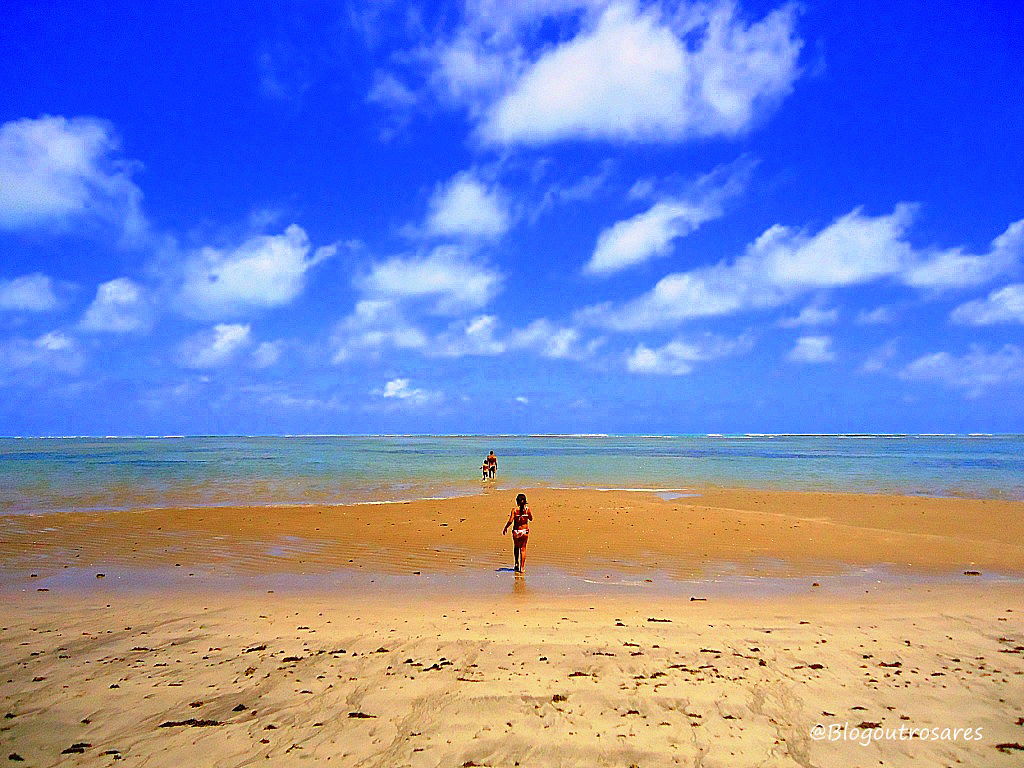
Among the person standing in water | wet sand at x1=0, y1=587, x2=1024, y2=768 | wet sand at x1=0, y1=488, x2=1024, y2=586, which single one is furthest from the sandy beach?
the person standing in water

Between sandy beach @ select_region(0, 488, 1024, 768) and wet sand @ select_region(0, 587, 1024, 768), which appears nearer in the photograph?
wet sand @ select_region(0, 587, 1024, 768)

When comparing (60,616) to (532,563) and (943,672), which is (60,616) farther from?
(943,672)

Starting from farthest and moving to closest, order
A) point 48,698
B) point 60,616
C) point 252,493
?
1. point 252,493
2. point 60,616
3. point 48,698

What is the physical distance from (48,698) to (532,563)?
9365 millimetres

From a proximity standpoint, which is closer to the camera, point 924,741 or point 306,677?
point 924,741

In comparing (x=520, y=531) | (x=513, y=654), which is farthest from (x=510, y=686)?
(x=520, y=531)

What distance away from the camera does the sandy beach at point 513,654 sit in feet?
17.6

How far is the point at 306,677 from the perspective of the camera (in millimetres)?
6746

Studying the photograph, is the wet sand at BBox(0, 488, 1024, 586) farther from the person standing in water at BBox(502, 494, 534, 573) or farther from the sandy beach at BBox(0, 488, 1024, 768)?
the person standing in water at BBox(502, 494, 534, 573)

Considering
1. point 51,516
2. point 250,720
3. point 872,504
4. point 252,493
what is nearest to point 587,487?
point 872,504

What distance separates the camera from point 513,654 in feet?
24.4

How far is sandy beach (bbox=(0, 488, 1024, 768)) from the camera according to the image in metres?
5.38

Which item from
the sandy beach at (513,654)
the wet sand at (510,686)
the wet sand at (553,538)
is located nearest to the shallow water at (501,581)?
the sandy beach at (513,654)

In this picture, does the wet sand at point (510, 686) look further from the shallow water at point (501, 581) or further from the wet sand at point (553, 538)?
the wet sand at point (553, 538)
